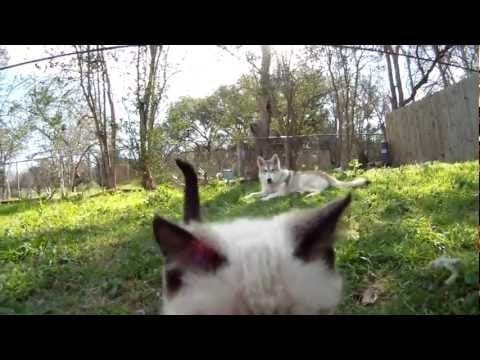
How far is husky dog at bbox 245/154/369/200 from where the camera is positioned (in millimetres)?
2041

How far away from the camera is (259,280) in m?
0.71

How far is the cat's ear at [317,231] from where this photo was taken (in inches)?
27.8

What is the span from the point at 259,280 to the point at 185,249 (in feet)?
0.43

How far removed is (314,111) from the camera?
5.87ft

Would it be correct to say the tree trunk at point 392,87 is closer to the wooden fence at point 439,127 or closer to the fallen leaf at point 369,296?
the wooden fence at point 439,127

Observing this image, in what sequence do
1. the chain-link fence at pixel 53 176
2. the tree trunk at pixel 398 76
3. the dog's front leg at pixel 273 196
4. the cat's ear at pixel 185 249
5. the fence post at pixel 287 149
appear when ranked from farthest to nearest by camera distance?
the dog's front leg at pixel 273 196
the fence post at pixel 287 149
the chain-link fence at pixel 53 176
the tree trunk at pixel 398 76
the cat's ear at pixel 185 249

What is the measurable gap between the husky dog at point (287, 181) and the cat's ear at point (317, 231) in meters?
1.20

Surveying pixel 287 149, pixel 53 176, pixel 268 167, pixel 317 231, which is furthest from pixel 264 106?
pixel 317 231

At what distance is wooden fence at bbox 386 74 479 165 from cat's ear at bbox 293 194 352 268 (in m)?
1.11

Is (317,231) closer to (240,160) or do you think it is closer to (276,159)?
(240,160)

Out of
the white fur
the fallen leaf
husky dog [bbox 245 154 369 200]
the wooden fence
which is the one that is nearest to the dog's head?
husky dog [bbox 245 154 369 200]

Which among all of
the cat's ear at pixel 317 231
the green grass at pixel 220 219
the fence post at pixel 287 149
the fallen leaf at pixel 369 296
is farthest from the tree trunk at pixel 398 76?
the cat's ear at pixel 317 231

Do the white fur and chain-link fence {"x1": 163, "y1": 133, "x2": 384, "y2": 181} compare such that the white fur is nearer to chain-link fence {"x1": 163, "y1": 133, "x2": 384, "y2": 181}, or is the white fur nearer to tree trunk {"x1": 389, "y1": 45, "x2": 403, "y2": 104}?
chain-link fence {"x1": 163, "y1": 133, "x2": 384, "y2": 181}
